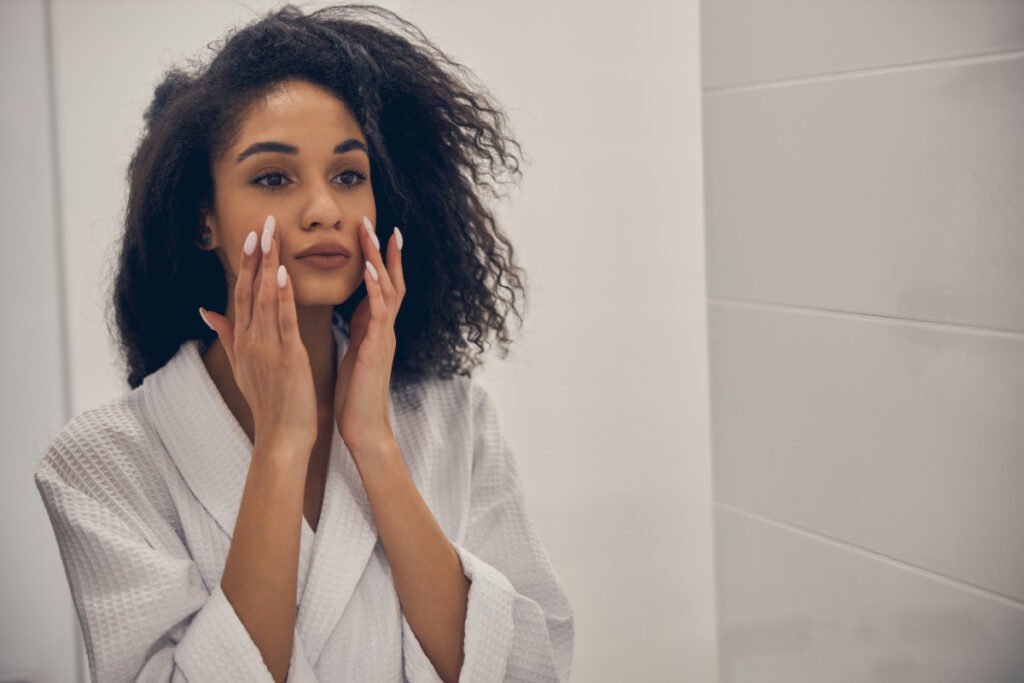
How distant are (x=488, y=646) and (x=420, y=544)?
120mm

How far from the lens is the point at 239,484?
1.12m

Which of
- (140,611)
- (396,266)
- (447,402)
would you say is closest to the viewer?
(140,611)

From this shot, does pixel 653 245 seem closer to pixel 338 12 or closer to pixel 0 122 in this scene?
pixel 338 12

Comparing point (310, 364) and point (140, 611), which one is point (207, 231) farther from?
point (140, 611)

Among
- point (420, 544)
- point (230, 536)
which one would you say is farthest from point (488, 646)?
point (230, 536)

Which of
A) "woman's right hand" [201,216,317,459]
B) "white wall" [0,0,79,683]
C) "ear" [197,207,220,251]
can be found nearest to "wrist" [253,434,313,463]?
"woman's right hand" [201,216,317,459]

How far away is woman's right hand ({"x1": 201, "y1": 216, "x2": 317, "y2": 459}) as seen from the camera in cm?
105

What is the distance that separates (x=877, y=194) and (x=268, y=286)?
73 cm

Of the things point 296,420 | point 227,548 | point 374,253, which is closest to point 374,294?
point 374,253

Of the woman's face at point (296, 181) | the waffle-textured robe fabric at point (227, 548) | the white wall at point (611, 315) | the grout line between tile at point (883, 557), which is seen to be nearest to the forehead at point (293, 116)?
the woman's face at point (296, 181)

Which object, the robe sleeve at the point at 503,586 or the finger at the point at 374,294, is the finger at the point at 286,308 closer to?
the finger at the point at 374,294

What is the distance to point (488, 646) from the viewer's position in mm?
1120

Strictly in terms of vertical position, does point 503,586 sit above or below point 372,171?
below

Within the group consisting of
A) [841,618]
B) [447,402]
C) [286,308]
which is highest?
[286,308]
